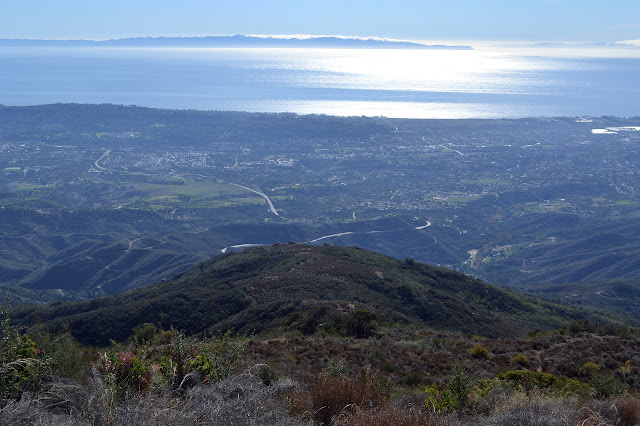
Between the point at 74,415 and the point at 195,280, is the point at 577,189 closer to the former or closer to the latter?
the point at 195,280

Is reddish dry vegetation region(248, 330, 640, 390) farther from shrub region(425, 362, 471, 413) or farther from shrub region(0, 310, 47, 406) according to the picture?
shrub region(0, 310, 47, 406)

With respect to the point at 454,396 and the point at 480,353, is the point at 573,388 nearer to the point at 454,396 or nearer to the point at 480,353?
the point at 454,396

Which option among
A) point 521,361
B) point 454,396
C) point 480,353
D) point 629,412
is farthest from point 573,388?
point 480,353

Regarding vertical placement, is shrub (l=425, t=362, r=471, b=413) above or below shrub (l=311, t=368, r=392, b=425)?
below

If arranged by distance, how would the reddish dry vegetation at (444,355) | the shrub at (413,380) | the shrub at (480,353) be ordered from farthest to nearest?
the shrub at (480,353)
the reddish dry vegetation at (444,355)
the shrub at (413,380)

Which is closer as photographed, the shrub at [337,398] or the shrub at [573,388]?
the shrub at [337,398]

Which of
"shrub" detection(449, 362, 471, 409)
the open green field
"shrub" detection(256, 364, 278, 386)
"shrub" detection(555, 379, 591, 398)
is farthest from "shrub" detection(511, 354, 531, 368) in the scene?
the open green field

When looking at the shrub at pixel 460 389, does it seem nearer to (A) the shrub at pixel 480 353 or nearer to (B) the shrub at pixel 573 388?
(B) the shrub at pixel 573 388

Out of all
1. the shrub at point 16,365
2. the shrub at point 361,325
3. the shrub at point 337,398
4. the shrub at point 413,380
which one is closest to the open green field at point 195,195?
the shrub at point 361,325

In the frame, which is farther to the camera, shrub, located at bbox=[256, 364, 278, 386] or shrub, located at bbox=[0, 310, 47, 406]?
shrub, located at bbox=[256, 364, 278, 386]
